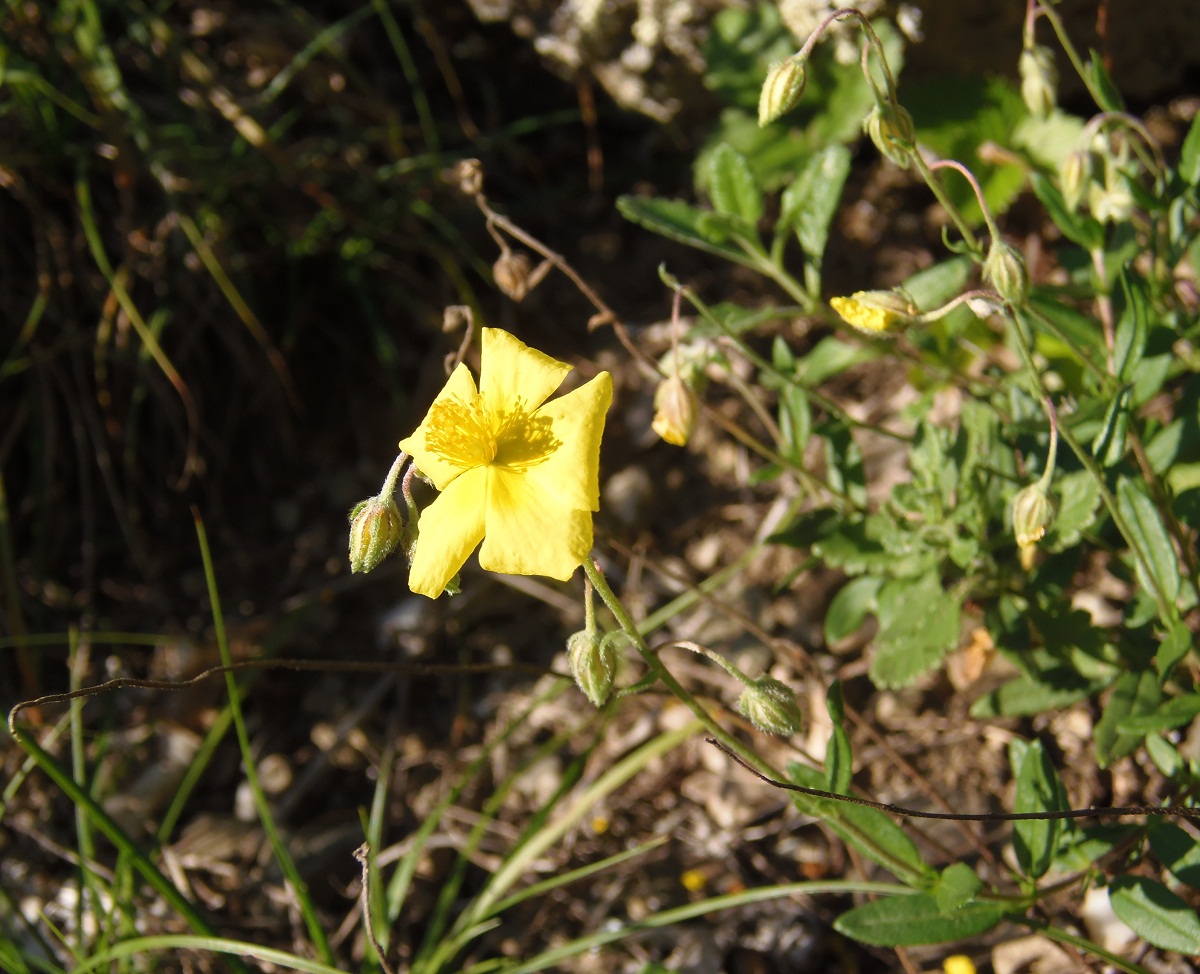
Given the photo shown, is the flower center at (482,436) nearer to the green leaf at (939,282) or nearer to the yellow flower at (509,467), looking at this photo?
the yellow flower at (509,467)

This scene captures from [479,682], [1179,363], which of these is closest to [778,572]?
[479,682]

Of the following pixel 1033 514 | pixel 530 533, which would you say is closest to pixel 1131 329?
pixel 1033 514

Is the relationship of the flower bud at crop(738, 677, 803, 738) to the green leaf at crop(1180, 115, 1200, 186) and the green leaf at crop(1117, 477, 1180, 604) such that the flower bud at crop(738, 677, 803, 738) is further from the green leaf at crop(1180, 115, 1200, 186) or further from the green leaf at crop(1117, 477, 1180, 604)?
the green leaf at crop(1180, 115, 1200, 186)

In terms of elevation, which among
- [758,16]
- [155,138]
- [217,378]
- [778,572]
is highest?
[758,16]

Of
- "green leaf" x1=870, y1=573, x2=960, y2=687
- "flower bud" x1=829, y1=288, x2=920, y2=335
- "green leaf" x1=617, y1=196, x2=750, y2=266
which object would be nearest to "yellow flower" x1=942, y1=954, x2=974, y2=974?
"green leaf" x1=870, y1=573, x2=960, y2=687

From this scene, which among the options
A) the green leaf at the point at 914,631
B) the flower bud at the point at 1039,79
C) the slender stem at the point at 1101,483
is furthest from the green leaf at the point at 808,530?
the flower bud at the point at 1039,79

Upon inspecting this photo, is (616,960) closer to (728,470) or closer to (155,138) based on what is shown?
(728,470)
